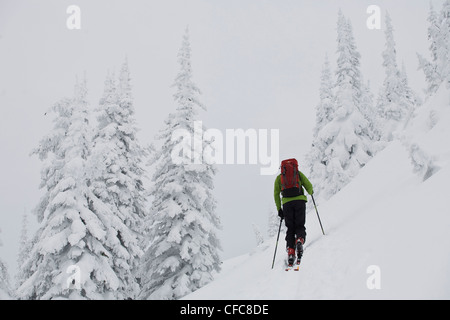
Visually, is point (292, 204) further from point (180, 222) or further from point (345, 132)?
point (345, 132)

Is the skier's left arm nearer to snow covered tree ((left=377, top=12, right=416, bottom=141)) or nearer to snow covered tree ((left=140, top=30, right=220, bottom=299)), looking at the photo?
snow covered tree ((left=140, top=30, right=220, bottom=299))

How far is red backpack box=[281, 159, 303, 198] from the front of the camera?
Answer: 7.81 m

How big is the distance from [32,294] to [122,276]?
15.1ft

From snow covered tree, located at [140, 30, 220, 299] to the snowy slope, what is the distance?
23.4ft

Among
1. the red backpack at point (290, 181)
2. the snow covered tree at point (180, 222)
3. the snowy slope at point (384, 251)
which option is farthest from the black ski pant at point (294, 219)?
the snow covered tree at point (180, 222)

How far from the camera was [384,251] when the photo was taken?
18.4ft

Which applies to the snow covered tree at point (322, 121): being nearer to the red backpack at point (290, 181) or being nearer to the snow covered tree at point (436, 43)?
the snow covered tree at point (436, 43)

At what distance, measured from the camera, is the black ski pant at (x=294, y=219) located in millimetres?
7661

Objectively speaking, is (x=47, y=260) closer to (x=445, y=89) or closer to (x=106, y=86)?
(x=106, y=86)

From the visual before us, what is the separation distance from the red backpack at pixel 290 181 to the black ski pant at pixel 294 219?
226mm

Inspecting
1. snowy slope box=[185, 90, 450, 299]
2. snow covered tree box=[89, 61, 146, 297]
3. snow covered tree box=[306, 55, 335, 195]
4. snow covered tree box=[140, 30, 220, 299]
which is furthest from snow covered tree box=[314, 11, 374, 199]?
snow covered tree box=[89, 61, 146, 297]

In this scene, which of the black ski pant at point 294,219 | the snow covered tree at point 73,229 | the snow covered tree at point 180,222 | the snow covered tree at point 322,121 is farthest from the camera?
the snow covered tree at point 322,121

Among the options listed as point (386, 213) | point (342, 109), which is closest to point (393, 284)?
point (386, 213)

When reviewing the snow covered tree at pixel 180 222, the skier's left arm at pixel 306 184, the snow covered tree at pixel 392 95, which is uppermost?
the snow covered tree at pixel 392 95
